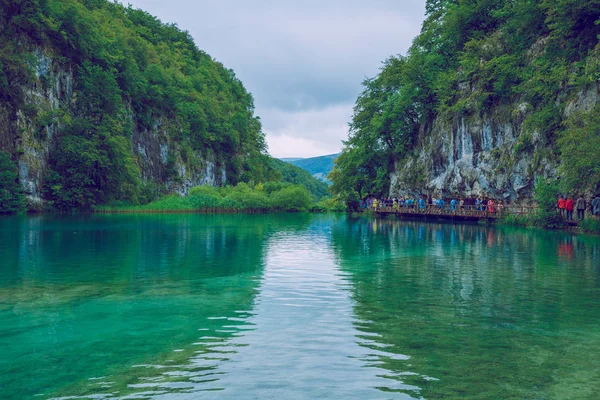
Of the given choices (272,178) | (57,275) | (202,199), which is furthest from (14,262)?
(272,178)

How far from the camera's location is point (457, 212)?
50062mm

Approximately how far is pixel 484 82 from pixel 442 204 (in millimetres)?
12698

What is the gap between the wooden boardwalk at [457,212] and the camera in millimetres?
44644

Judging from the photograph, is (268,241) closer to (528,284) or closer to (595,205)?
(528,284)

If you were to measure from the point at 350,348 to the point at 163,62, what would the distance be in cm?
10509

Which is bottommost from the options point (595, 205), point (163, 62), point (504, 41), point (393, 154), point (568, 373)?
point (568, 373)

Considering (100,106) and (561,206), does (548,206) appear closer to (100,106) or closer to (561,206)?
(561,206)

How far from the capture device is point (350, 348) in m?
8.54

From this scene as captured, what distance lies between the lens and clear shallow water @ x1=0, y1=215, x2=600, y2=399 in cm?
692

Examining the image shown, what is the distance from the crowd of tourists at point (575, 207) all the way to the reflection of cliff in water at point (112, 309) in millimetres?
23137

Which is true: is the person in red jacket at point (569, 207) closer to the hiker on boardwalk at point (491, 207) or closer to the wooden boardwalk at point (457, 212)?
the wooden boardwalk at point (457, 212)

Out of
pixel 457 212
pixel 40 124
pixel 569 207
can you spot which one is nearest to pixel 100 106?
pixel 40 124

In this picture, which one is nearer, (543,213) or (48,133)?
(543,213)

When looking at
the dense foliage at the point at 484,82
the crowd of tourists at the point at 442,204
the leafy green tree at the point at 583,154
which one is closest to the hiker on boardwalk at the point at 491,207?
the crowd of tourists at the point at 442,204
